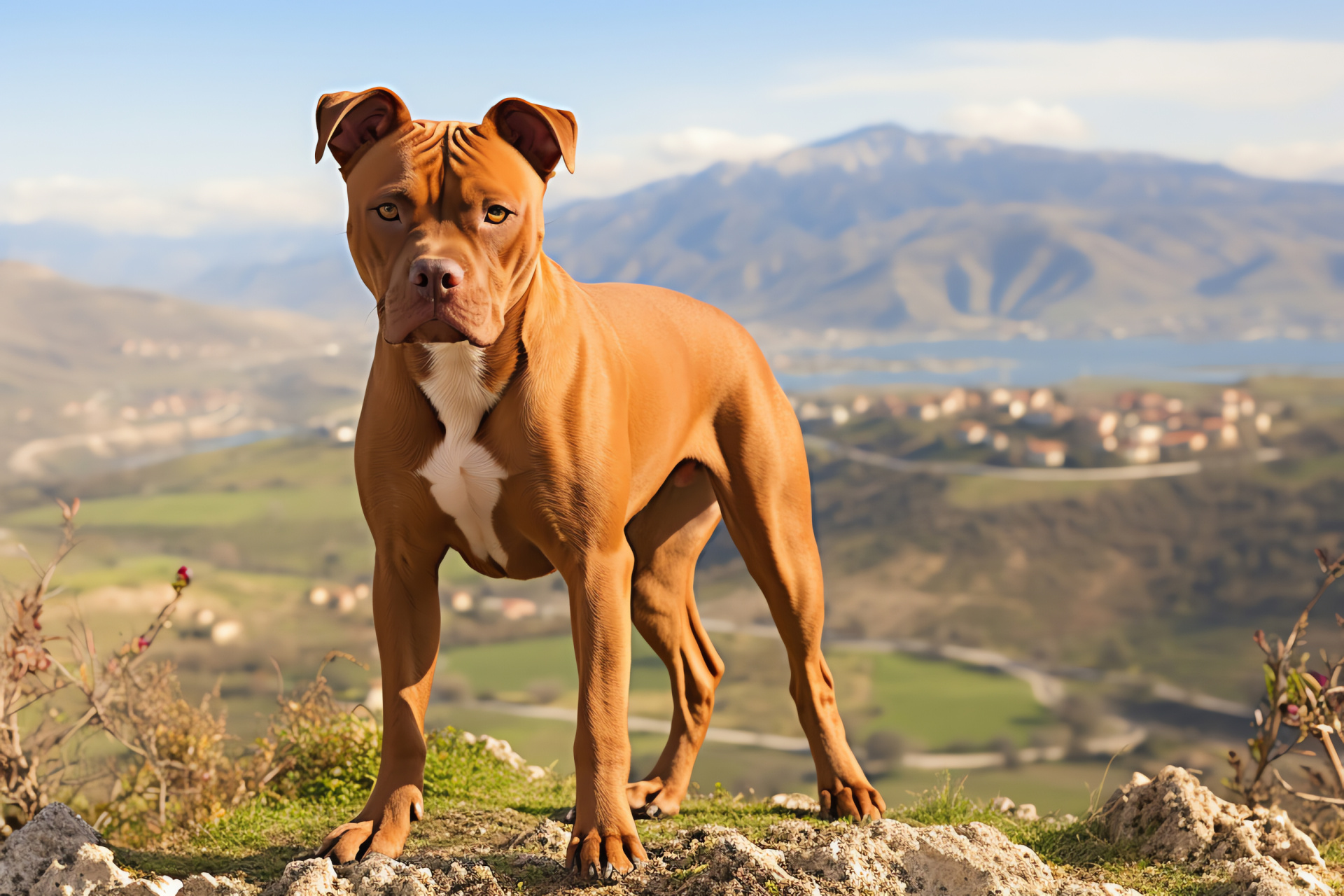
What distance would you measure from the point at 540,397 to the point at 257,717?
5.08 m

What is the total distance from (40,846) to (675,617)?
11.8 feet

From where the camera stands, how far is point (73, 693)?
28.1 feet

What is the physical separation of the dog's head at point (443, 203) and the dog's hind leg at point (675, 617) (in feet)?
7.31

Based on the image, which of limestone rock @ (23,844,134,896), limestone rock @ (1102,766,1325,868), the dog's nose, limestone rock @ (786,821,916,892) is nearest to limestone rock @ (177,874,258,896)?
limestone rock @ (23,844,134,896)

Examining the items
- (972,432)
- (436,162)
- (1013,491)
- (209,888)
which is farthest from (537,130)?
(972,432)

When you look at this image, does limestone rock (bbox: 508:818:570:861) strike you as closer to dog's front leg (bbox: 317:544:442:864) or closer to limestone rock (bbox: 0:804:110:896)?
dog's front leg (bbox: 317:544:442:864)

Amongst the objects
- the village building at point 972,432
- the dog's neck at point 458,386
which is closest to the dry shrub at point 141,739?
the dog's neck at point 458,386

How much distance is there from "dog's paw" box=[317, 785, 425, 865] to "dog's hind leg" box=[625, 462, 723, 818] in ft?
4.94

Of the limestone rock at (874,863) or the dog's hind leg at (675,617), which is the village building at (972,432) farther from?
the limestone rock at (874,863)

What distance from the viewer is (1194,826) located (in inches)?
231

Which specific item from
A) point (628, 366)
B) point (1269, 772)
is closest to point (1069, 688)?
point (1269, 772)

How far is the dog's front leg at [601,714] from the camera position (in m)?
4.71

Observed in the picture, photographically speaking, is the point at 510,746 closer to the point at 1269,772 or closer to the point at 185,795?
the point at 185,795

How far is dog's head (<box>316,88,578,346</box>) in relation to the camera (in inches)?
163
